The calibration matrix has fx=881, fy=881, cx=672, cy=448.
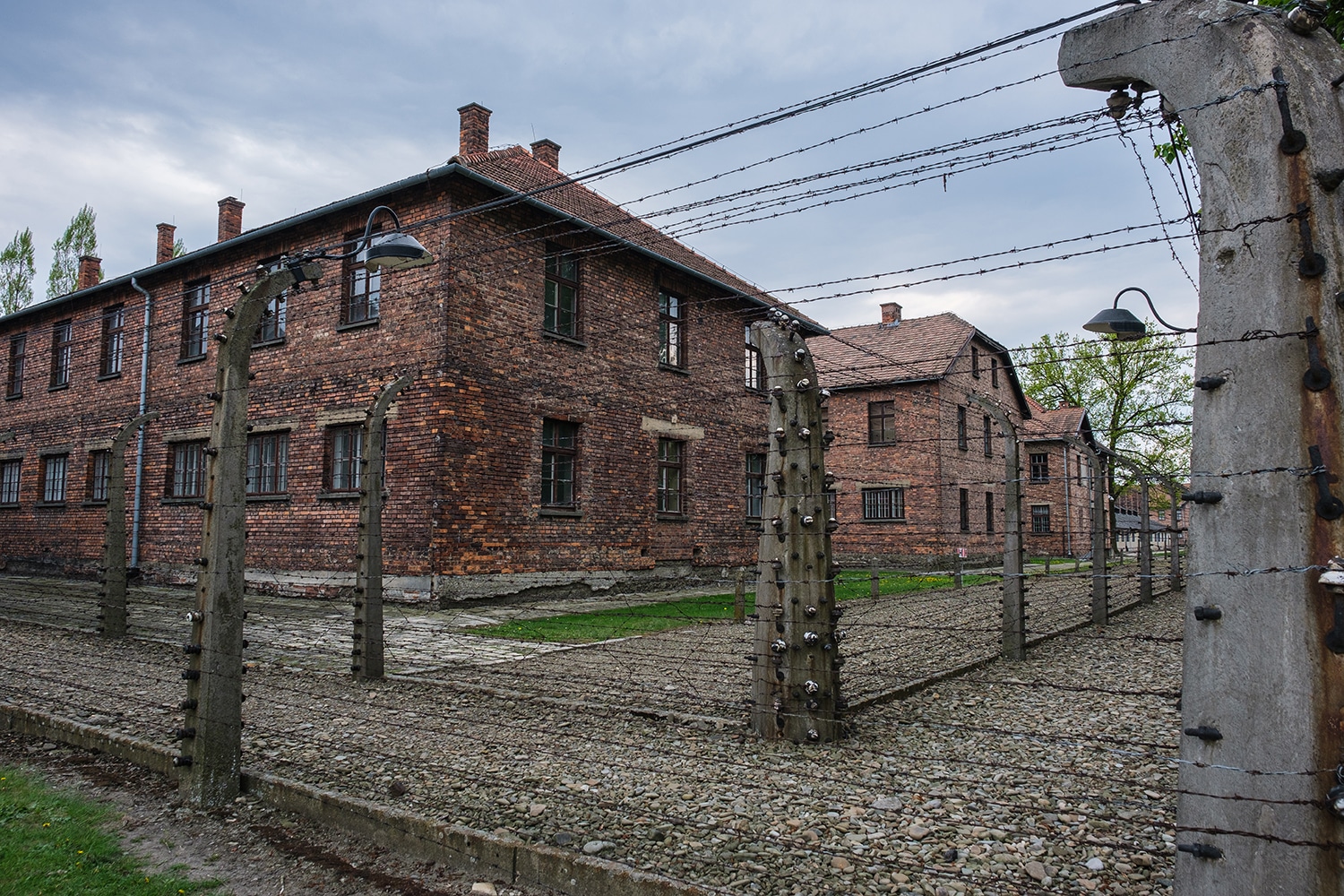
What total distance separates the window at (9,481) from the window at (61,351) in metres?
2.67

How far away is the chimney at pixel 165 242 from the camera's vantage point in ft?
76.7

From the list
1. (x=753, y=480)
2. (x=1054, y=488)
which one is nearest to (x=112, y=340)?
(x=753, y=480)

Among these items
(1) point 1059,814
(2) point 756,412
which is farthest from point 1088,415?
(1) point 1059,814

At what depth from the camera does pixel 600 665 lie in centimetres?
873

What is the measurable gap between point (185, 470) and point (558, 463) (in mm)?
8471

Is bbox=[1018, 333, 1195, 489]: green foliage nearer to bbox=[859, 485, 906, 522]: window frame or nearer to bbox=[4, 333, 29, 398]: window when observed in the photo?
bbox=[859, 485, 906, 522]: window frame

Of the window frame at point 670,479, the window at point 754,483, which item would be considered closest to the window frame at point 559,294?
the window frame at point 670,479

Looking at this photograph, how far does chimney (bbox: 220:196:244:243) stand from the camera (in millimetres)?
20469

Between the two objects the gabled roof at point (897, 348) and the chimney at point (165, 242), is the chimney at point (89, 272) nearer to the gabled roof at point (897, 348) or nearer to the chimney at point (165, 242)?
the chimney at point (165, 242)

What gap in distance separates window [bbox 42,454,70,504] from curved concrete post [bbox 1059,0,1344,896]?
24967 millimetres

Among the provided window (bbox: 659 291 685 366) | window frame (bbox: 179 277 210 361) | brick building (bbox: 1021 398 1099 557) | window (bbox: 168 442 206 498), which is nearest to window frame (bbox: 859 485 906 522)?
brick building (bbox: 1021 398 1099 557)

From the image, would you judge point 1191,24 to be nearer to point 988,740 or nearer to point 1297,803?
point 1297,803

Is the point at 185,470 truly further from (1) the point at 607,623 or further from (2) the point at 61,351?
(1) the point at 607,623

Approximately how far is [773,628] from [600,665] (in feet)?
12.1
